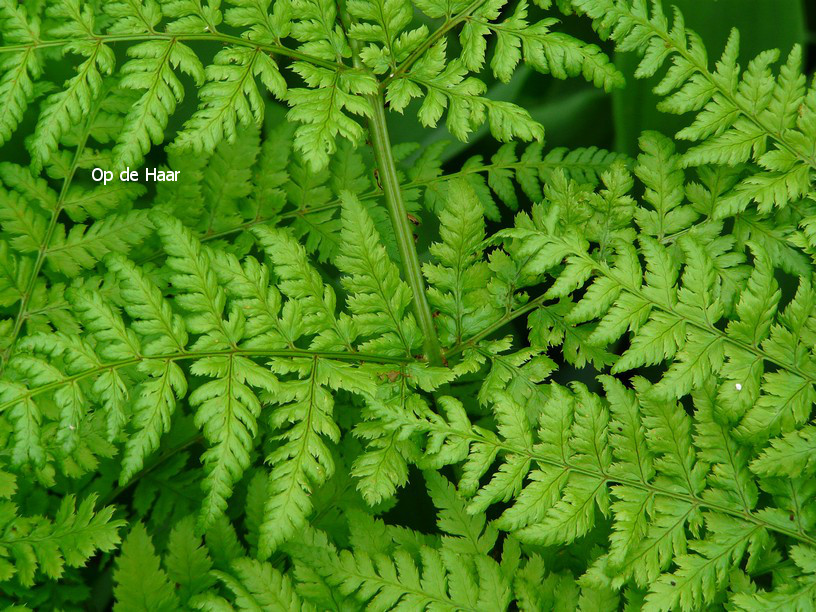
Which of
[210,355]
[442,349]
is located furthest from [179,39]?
[442,349]

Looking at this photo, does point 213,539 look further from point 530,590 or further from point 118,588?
point 530,590

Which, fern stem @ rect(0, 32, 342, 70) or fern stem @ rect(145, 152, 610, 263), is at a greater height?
fern stem @ rect(0, 32, 342, 70)

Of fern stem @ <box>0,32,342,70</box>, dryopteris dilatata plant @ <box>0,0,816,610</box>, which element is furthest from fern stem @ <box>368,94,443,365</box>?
fern stem @ <box>0,32,342,70</box>

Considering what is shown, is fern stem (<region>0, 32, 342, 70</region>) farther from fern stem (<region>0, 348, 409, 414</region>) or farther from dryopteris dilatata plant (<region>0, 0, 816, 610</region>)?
fern stem (<region>0, 348, 409, 414</region>)

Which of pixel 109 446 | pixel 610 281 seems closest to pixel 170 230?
pixel 109 446

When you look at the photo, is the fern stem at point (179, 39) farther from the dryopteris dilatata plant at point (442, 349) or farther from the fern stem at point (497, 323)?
the fern stem at point (497, 323)

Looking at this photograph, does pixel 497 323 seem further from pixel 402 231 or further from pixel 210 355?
pixel 210 355

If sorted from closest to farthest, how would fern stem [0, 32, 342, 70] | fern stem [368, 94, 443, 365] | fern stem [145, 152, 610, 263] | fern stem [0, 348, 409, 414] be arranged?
1. fern stem [0, 348, 409, 414]
2. fern stem [0, 32, 342, 70]
3. fern stem [368, 94, 443, 365]
4. fern stem [145, 152, 610, 263]
